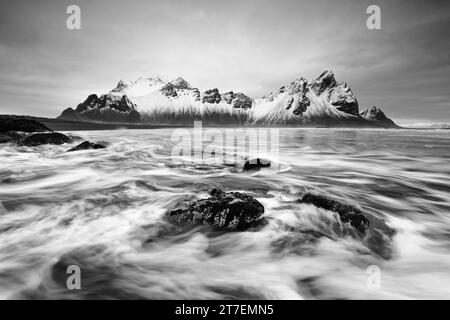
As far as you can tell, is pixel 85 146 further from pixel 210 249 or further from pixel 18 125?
pixel 210 249

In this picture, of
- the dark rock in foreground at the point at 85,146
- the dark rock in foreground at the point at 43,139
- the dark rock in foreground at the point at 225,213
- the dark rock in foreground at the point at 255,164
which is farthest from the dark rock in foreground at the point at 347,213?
the dark rock in foreground at the point at 43,139

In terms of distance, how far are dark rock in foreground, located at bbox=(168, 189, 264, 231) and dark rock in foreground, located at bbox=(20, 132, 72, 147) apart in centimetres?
2004

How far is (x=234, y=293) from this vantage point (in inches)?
142

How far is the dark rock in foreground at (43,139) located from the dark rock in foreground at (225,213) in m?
20.0

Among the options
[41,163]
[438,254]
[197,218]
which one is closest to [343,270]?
→ [438,254]

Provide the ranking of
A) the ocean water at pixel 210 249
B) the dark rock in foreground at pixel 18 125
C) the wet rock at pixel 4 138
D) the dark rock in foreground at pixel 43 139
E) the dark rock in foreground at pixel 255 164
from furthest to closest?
Answer: the dark rock in foreground at pixel 18 125 → the wet rock at pixel 4 138 → the dark rock in foreground at pixel 43 139 → the dark rock in foreground at pixel 255 164 → the ocean water at pixel 210 249

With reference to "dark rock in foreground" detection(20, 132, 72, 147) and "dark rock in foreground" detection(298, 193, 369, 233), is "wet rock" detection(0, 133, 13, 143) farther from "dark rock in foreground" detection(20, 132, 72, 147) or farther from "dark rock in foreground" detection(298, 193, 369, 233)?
"dark rock in foreground" detection(298, 193, 369, 233)

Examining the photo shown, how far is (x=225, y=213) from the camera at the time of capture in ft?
17.9

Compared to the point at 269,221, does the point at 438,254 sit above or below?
below

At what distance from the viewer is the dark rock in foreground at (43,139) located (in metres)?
20.2

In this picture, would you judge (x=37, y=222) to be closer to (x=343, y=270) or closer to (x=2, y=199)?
(x=2, y=199)

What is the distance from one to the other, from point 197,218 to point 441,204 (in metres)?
7.84

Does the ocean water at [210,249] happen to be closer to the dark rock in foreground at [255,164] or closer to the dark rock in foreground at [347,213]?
the dark rock in foreground at [347,213]
